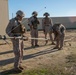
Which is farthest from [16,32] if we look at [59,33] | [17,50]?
[59,33]

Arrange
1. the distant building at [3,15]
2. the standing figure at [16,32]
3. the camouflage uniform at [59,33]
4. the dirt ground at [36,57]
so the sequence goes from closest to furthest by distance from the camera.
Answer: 1. the standing figure at [16,32]
2. the dirt ground at [36,57]
3. the camouflage uniform at [59,33]
4. the distant building at [3,15]

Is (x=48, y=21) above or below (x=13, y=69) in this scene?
above

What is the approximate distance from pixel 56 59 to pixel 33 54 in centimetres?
155

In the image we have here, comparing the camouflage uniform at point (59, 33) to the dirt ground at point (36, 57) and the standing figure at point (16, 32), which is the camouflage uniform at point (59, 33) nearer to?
the dirt ground at point (36, 57)

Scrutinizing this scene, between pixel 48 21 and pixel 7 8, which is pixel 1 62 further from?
pixel 7 8

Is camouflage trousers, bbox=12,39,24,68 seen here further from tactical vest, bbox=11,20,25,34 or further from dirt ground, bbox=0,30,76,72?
dirt ground, bbox=0,30,76,72

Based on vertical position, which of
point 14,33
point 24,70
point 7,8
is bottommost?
point 24,70

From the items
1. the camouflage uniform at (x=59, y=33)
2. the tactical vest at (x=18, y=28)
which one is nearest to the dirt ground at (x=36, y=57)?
the camouflage uniform at (x=59, y=33)

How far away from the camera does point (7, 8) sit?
19.3 m

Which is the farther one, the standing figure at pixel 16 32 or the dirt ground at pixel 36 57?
the dirt ground at pixel 36 57

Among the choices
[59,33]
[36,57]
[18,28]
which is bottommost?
[36,57]

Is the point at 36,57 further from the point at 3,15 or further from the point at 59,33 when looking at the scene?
the point at 3,15

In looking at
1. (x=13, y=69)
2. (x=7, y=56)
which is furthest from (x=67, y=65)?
(x=7, y=56)

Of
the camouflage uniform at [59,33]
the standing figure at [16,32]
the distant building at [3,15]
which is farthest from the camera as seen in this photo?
the distant building at [3,15]
